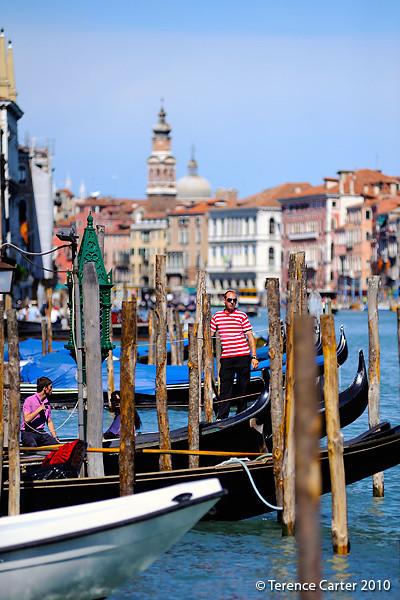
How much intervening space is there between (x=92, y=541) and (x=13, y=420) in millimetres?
1386

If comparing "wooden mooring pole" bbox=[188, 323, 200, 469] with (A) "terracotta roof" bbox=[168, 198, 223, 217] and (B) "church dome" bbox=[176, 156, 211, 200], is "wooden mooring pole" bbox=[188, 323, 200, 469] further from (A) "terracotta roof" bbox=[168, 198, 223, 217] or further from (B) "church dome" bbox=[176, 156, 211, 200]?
(B) "church dome" bbox=[176, 156, 211, 200]

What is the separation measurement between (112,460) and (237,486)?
33.1 inches

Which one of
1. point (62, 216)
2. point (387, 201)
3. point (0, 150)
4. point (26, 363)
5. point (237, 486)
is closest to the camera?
point (237, 486)

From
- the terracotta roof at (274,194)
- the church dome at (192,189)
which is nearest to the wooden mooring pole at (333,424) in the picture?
the terracotta roof at (274,194)

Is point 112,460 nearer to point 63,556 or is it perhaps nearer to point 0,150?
point 63,556

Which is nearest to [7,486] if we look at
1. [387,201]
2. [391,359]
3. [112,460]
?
[112,460]

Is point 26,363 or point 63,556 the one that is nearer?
point 63,556

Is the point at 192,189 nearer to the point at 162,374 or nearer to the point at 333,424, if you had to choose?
the point at 162,374

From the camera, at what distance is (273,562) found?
22.8 feet

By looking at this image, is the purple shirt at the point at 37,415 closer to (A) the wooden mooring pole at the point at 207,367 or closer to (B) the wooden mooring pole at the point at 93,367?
(B) the wooden mooring pole at the point at 93,367

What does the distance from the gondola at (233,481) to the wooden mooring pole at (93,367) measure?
47cm

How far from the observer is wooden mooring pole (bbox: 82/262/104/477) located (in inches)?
295

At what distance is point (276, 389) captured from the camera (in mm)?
7402

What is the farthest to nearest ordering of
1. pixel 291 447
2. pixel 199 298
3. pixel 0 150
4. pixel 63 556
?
pixel 0 150
pixel 199 298
pixel 291 447
pixel 63 556
